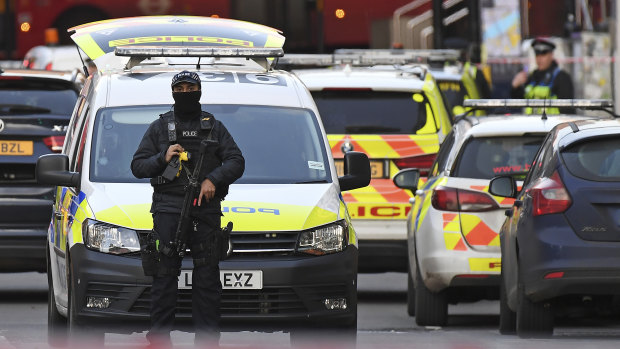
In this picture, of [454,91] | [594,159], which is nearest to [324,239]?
[594,159]

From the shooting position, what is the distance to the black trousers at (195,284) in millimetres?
9555

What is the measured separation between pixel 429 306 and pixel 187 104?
159 inches

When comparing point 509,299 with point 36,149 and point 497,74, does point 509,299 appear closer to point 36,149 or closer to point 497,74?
point 36,149

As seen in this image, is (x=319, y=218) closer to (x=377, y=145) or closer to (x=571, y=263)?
(x=571, y=263)

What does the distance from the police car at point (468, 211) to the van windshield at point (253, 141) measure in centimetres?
184

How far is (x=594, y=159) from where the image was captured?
430 inches

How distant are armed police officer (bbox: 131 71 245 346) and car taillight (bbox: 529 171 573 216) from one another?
2.08 metres

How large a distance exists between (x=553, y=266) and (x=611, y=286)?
36cm

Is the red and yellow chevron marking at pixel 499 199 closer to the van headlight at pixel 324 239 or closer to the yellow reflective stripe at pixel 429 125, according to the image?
the yellow reflective stripe at pixel 429 125

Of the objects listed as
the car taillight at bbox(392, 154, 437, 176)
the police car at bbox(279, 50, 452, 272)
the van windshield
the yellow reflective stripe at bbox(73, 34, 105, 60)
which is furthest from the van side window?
the car taillight at bbox(392, 154, 437, 176)

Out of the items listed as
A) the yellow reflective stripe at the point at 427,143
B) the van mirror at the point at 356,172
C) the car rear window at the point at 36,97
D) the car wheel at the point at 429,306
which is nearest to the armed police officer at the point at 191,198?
the van mirror at the point at 356,172

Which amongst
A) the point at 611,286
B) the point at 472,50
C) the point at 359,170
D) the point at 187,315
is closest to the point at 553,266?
the point at 611,286

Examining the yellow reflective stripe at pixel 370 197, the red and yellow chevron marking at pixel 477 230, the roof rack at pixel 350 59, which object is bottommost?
the yellow reflective stripe at pixel 370 197

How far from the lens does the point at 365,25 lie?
30.2 metres
